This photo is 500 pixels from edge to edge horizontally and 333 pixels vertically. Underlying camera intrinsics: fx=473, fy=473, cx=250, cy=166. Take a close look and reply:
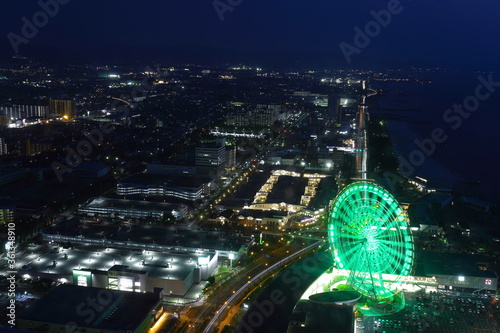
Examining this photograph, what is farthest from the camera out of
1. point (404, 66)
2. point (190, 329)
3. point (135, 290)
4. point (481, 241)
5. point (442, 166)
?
point (404, 66)

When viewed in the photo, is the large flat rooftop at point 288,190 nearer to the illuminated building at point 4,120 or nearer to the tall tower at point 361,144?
the tall tower at point 361,144

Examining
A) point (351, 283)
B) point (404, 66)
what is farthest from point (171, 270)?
point (404, 66)

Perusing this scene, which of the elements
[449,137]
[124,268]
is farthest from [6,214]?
[449,137]

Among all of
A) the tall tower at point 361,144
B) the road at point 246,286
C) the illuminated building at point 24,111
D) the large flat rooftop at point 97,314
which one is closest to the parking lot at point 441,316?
the road at point 246,286

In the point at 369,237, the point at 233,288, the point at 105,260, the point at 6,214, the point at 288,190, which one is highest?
the point at 288,190

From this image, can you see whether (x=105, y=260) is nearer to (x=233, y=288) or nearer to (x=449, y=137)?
(x=233, y=288)

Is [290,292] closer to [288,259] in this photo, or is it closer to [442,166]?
[288,259]

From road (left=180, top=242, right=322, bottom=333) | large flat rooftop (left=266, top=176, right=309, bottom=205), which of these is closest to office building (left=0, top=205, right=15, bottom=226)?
road (left=180, top=242, right=322, bottom=333)
